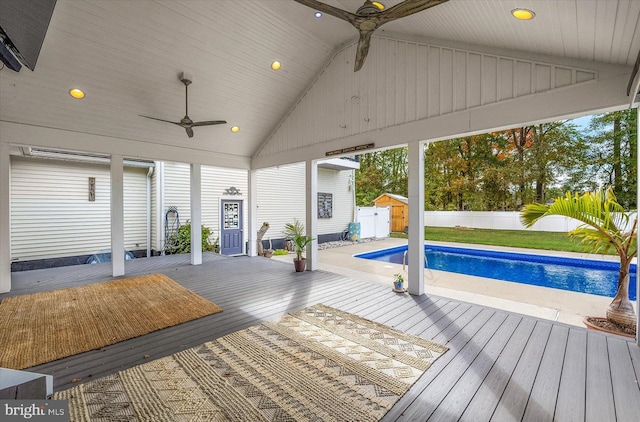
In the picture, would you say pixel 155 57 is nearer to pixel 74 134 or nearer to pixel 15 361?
pixel 74 134

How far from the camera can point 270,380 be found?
2.36 meters

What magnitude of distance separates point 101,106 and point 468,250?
430 inches

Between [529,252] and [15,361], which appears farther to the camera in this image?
[529,252]

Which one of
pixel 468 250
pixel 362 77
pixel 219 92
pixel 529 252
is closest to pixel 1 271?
pixel 219 92

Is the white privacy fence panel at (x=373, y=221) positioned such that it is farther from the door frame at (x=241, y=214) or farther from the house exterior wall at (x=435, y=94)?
the house exterior wall at (x=435, y=94)

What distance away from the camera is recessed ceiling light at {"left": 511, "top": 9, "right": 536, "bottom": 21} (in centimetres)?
280

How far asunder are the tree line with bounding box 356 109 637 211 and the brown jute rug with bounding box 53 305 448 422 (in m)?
12.0

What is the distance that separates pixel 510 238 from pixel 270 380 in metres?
12.5

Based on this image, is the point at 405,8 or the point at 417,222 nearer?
the point at 405,8

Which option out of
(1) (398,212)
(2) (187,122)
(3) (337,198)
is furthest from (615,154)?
(2) (187,122)

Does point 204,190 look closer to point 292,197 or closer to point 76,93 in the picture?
point 292,197

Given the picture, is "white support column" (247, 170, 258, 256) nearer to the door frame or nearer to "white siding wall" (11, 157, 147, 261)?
the door frame

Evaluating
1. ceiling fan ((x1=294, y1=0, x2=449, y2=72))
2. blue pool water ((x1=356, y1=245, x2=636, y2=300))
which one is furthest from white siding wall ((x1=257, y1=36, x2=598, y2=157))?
blue pool water ((x1=356, y1=245, x2=636, y2=300))

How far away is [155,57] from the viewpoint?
4672 mm
